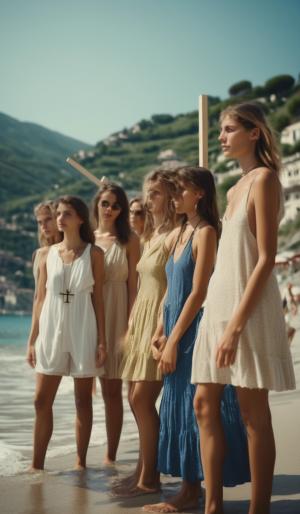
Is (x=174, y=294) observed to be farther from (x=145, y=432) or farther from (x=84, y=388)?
(x=84, y=388)

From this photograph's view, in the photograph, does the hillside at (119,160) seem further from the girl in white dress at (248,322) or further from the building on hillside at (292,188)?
the girl in white dress at (248,322)

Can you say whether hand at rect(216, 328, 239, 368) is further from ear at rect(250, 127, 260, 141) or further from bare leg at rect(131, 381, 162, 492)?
bare leg at rect(131, 381, 162, 492)

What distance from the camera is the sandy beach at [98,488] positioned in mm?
3877

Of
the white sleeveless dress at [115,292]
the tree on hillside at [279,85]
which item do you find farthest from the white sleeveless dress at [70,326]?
the tree on hillside at [279,85]

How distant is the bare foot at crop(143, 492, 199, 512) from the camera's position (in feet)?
12.3

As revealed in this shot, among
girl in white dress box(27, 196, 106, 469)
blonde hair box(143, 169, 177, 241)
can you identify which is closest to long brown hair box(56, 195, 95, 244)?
girl in white dress box(27, 196, 106, 469)

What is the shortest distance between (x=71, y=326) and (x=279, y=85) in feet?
374

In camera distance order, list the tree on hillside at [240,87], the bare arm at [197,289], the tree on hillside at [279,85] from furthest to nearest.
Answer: the tree on hillside at [240,87] → the tree on hillside at [279,85] → the bare arm at [197,289]

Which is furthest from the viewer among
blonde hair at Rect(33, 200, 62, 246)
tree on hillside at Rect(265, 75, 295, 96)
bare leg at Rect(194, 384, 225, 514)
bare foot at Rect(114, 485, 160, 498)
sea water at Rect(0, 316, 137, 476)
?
tree on hillside at Rect(265, 75, 295, 96)

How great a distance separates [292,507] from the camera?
3766 millimetres

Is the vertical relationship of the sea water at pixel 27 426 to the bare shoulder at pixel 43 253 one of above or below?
below

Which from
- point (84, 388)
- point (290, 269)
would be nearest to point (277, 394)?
point (84, 388)

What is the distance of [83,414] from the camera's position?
16.7 feet

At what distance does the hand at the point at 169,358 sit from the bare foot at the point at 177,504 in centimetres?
58
